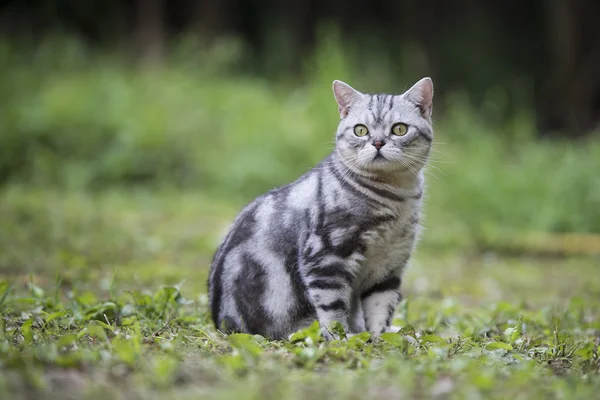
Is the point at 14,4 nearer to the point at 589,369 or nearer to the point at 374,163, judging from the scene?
the point at 374,163

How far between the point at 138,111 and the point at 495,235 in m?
4.68

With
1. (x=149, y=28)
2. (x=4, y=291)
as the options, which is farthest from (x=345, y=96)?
(x=149, y=28)

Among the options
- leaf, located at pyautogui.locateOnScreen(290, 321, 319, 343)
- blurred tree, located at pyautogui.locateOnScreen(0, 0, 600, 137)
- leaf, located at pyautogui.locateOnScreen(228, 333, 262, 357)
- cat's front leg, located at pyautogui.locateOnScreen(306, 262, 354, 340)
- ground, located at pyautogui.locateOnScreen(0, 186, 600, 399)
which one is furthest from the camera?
blurred tree, located at pyautogui.locateOnScreen(0, 0, 600, 137)

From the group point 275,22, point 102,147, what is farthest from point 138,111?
point 275,22

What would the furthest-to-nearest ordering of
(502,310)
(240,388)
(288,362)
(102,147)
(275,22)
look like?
(275,22), (102,147), (502,310), (288,362), (240,388)

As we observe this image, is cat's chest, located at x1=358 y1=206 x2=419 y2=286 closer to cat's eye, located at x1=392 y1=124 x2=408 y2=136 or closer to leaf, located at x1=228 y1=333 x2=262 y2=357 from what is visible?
cat's eye, located at x1=392 y1=124 x2=408 y2=136

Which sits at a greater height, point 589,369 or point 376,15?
point 376,15

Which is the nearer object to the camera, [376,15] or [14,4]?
[14,4]

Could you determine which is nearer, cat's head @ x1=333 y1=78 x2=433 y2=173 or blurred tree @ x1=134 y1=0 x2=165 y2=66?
cat's head @ x1=333 y1=78 x2=433 y2=173

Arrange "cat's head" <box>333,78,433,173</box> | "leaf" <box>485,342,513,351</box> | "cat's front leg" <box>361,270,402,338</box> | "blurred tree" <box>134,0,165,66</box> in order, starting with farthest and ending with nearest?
"blurred tree" <box>134,0,165,66</box> < "cat's front leg" <box>361,270,402,338</box> < "cat's head" <box>333,78,433,173</box> < "leaf" <box>485,342,513,351</box>

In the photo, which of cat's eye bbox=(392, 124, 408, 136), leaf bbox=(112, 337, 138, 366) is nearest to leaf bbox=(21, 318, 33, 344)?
leaf bbox=(112, 337, 138, 366)

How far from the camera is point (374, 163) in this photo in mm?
3262

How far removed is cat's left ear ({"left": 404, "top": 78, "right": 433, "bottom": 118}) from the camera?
3467 mm

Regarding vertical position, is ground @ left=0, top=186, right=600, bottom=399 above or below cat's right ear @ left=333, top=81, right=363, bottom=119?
below
